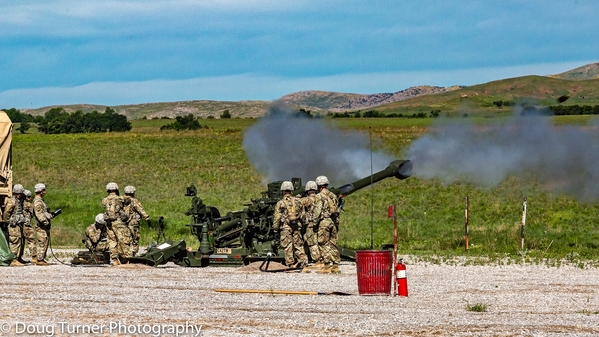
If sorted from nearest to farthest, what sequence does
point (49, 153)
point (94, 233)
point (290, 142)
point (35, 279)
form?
point (35, 279) → point (94, 233) → point (290, 142) → point (49, 153)

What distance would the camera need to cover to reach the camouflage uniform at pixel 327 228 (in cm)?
2100

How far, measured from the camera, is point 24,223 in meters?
23.4

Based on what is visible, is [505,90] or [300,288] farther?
[505,90]

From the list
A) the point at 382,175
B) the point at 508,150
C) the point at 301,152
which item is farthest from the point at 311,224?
the point at 508,150

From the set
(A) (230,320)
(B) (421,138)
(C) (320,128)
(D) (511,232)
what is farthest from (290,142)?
(A) (230,320)

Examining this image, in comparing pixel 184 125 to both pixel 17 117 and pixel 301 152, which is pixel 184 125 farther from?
pixel 301 152

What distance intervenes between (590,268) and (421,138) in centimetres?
656

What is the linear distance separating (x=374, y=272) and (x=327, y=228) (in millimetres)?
4722

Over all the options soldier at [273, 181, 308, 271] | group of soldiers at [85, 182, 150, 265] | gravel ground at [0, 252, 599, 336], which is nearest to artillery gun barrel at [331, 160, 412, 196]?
soldier at [273, 181, 308, 271]

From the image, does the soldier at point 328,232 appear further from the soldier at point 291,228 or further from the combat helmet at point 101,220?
the combat helmet at point 101,220

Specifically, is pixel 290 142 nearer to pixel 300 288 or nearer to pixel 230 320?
pixel 300 288

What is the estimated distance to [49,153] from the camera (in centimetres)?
6931

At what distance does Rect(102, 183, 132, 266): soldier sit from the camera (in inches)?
898

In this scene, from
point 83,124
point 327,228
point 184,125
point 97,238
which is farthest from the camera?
point 83,124
